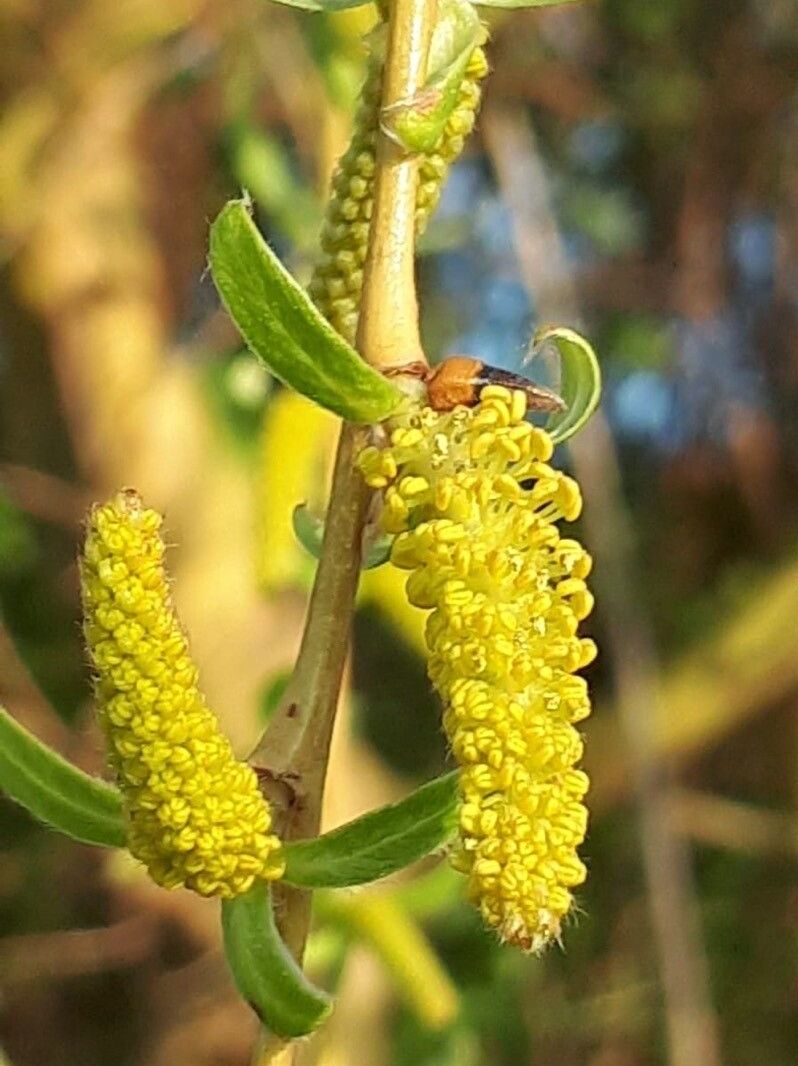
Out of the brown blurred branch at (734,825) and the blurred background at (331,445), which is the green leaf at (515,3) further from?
the brown blurred branch at (734,825)

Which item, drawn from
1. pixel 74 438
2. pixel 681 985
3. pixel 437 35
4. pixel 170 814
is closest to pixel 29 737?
pixel 170 814

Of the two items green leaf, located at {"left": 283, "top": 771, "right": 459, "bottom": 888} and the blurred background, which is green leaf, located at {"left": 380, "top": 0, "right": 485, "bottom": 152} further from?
the blurred background

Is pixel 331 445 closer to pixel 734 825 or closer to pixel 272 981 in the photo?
pixel 272 981

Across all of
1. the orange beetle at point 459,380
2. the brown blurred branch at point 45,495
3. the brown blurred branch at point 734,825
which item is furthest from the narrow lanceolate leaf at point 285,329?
the brown blurred branch at point 734,825

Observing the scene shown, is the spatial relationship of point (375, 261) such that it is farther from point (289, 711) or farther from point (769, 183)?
point (769, 183)

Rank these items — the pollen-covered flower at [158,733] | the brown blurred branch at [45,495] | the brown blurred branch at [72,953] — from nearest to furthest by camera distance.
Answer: the pollen-covered flower at [158,733] < the brown blurred branch at [45,495] < the brown blurred branch at [72,953]

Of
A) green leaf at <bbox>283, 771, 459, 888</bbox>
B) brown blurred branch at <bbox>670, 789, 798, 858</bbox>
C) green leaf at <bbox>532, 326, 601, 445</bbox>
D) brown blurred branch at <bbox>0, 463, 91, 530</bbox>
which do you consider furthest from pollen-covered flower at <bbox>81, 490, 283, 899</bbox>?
brown blurred branch at <bbox>670, 789, 798, 858</bbox>

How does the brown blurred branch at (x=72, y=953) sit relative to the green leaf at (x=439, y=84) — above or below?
below
